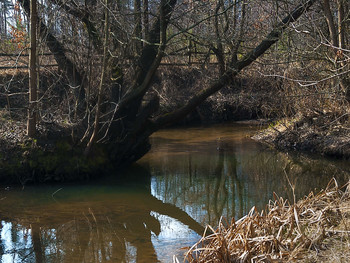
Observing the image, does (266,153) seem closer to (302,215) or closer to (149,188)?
(149,188)

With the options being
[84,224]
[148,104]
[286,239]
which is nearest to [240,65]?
[148,104]

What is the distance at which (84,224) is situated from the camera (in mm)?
8344

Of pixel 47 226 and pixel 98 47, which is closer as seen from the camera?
pixel 47 226

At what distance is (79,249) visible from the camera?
710 centimetres

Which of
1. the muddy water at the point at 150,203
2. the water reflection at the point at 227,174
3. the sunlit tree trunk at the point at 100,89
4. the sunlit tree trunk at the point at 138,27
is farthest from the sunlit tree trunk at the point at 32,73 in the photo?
the water reflection at the point at 227,174

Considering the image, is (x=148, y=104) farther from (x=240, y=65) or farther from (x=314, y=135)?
(x=314, y=135)

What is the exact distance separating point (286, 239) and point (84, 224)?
454cm

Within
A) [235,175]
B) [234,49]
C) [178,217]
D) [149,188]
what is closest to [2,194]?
[149,188]

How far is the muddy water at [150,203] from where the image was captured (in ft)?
23.5

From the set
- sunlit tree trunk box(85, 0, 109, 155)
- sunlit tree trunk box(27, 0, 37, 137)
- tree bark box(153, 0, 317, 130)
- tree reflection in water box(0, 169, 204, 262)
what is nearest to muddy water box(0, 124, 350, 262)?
tree reflection in water box(0, 169, 204, 262)

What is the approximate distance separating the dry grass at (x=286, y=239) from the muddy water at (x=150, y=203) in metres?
0.51

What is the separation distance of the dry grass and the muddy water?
51 cm

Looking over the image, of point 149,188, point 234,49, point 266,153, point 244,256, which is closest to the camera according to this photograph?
point 244,256

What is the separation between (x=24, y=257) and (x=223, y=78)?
7413 mm
